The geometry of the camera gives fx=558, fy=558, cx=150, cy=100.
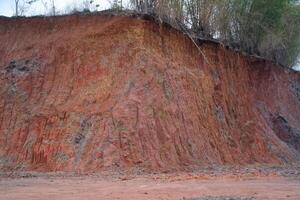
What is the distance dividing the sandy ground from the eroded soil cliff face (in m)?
2.74

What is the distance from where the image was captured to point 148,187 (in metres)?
13.7

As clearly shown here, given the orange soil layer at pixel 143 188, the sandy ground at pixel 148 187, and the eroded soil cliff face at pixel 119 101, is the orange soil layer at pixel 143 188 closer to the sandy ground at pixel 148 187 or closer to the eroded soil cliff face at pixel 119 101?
the sandy ground at pixel 148 187

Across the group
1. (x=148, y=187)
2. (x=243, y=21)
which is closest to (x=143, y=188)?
(x=148, y=187)

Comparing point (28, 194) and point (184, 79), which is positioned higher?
point (184, 79)

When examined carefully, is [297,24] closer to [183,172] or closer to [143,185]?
[183,172]

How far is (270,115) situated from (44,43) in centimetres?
1227

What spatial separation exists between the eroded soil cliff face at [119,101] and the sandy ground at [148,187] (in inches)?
108

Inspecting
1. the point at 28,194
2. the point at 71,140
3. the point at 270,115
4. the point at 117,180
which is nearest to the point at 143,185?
the point at 117,180

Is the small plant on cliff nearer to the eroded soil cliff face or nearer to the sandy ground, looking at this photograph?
the eroded soil cliff face

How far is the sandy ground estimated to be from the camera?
39.0 feet

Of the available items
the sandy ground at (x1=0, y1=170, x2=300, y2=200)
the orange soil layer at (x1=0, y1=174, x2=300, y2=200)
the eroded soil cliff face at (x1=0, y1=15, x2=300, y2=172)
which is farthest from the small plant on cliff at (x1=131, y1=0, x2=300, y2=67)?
the orange soil layer at (x1=0, y1=174, x2=300, y2=200)

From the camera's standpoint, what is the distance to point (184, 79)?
74.5ft

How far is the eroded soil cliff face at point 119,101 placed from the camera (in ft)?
64.4

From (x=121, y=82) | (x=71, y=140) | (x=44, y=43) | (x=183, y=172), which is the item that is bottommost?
(x=183, y=172)
